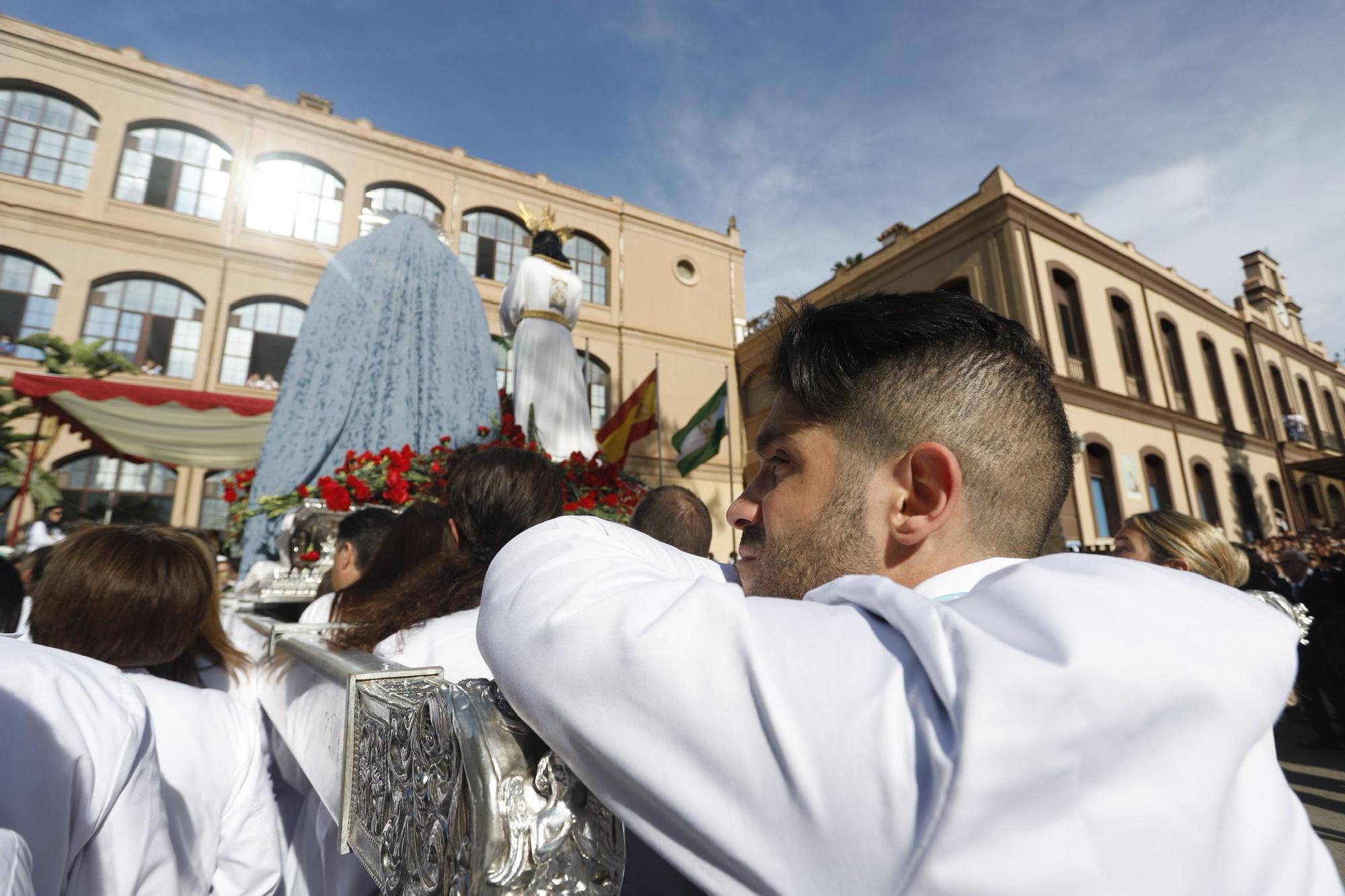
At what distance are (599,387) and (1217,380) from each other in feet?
51.7

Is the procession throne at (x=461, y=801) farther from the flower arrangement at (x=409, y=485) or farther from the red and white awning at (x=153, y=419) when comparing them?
the red and white awning at (x=153, y=419)

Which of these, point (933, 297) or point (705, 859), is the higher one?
point (933, 297)

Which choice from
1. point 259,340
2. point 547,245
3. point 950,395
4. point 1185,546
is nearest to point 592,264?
point 259,340

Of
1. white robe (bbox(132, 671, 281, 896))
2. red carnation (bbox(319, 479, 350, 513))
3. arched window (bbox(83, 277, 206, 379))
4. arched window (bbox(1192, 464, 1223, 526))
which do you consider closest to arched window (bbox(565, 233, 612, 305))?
arched window (bbox(83, 277, 206, 379))

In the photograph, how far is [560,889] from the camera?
0.52 metres

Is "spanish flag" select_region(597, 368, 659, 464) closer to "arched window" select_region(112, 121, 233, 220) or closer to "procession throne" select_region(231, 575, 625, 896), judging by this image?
"procession throne" select_region(231, 575, 625, 896)

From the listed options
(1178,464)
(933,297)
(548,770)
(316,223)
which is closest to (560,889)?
(548,770)

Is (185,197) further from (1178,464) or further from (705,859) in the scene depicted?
(1178,464)

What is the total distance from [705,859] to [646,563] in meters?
0.24

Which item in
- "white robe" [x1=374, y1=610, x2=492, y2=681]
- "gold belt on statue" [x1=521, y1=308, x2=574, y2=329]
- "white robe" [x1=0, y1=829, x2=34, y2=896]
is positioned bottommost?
"white robe" [x1=0, y1=829, x2=34, y2=896]

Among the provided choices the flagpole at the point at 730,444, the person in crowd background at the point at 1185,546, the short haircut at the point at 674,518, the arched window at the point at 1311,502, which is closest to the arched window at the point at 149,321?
the flagpole at the point at 730,444

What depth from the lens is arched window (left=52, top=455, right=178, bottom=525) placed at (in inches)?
479

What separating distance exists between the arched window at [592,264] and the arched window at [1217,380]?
15.1 m

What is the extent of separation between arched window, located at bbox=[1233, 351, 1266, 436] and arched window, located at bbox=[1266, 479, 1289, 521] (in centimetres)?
135
